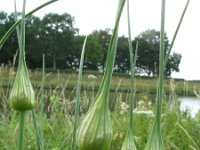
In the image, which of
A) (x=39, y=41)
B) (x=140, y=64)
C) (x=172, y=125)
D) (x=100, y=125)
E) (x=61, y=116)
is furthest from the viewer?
(x=140, y=64)

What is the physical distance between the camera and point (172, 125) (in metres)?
2.10

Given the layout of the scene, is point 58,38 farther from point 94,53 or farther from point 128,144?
point 128,144

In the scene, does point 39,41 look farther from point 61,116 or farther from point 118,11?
point 118,11

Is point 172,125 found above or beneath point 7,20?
beneath

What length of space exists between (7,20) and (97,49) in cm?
856

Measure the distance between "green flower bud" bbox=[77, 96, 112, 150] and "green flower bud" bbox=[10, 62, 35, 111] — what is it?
0.50 ft

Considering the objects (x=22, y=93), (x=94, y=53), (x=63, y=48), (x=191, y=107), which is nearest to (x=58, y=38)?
(x=63, y=48)

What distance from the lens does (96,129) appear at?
220 millimetres

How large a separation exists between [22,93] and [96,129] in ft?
0.58

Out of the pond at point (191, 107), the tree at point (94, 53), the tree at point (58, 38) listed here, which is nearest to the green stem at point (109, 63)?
the pond at point (191, 107)

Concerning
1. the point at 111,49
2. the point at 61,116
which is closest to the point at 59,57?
the point at 61,116

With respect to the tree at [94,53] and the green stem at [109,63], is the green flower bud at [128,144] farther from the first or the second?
the tree at [94,53]

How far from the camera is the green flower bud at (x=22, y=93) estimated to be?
0.37 metres

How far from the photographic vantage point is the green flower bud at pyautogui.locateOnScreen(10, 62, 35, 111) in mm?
373
